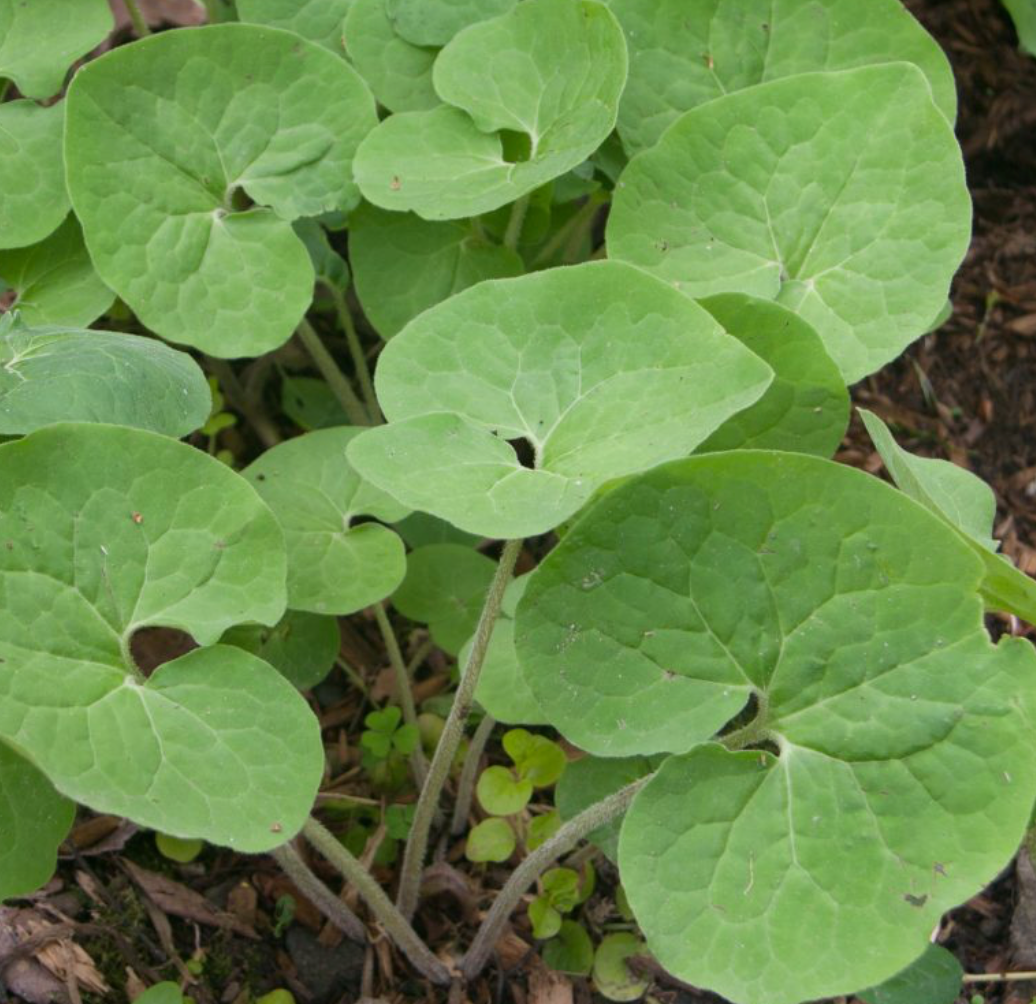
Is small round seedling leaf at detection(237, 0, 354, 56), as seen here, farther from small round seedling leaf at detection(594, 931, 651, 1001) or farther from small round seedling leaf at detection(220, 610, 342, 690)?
small round seedling leaf at detection(594, 931, 651, 1001)

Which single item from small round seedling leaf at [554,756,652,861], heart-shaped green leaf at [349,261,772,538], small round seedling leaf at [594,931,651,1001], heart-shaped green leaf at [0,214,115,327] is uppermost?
heart-shaped green leaf at [349,261,772,538]

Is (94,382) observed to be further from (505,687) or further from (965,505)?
(965,505)

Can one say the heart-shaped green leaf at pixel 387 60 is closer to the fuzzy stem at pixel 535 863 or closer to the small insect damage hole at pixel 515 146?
the small insect damage hole at pixel 515 146

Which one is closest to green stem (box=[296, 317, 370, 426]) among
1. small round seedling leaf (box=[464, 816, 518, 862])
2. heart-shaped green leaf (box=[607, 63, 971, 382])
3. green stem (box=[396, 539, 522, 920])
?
heart-shaped green leaf (box=[607, 63, 971, 382])

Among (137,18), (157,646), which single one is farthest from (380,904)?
(137,18)

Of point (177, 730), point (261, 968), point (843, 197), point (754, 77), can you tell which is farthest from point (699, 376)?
point (261, 968)

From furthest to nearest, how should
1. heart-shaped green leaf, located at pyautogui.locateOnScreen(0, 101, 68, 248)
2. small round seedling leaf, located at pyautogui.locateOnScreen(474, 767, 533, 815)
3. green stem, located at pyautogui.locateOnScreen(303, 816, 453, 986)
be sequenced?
heart-shaped green leaf, located at pyautogui.locateOnScreen(0, 101, 68, 248)
small round seedling leaf, located at pyautogui.locateOnScreen(474, 767, 533, 815)
green stem, located at pyautogui.locateOnScreen(303, 816, 453, 986)
